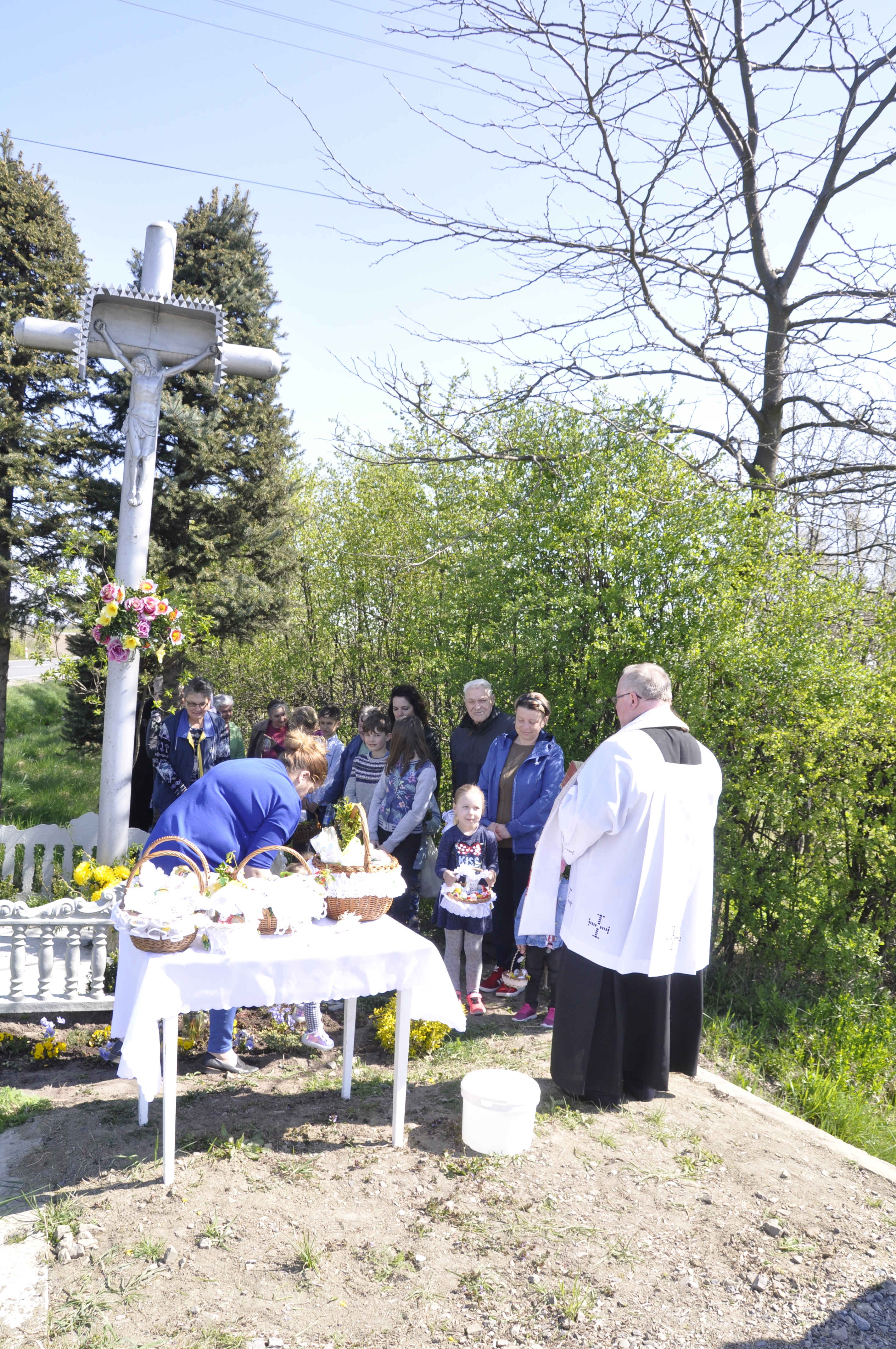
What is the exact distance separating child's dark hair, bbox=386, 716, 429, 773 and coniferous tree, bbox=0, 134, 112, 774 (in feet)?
18.1

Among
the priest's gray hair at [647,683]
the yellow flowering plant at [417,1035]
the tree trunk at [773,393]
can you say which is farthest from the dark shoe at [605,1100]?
the tree trunk at [773,393]

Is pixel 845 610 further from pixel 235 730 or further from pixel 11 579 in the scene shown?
pixel 11 579

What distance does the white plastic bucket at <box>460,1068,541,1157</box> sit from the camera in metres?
3.60

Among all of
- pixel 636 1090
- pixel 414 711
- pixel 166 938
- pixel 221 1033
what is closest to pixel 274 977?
pixel 166 938

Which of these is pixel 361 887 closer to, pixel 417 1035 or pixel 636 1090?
pixel 417 1035

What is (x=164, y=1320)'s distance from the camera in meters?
2.63

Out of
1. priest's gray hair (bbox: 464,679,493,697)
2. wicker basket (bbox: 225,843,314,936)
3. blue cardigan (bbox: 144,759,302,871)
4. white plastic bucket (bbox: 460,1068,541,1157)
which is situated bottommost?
white plastic bucket (bbox: 460,1068,541,1157)

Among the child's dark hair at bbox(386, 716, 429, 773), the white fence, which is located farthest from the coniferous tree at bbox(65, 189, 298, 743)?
the white fence

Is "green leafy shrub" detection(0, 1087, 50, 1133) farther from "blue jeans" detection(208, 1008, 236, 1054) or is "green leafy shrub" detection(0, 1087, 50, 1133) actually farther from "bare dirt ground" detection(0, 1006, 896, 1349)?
"blue jeans" detection(208, 1008, 236, 1054)

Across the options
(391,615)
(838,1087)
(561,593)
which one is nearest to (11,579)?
(391,615)

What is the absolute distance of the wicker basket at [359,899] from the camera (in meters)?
3.67

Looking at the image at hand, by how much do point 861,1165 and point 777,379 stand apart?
6859 mm

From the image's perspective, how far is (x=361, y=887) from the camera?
3680 millimetres

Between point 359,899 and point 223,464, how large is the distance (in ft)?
27.5
